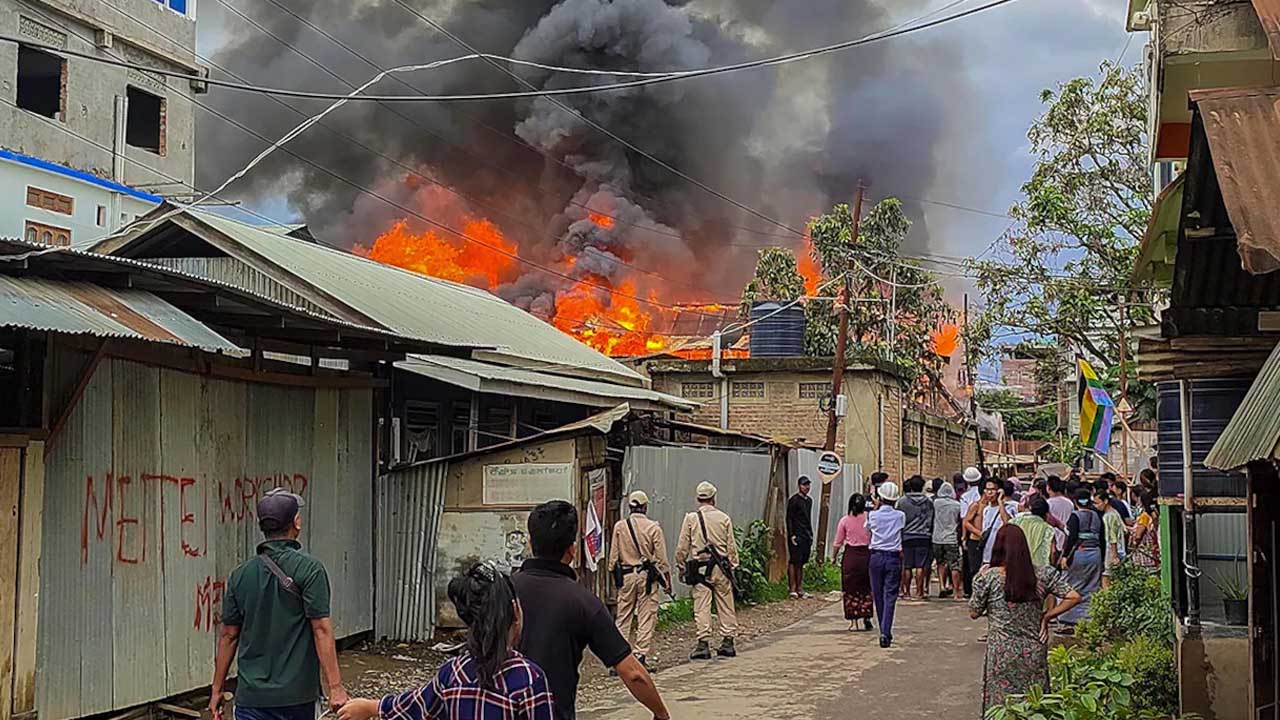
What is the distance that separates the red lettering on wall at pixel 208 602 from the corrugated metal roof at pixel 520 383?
4348 mm

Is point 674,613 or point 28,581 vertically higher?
point 28,581

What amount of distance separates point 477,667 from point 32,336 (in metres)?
5.28

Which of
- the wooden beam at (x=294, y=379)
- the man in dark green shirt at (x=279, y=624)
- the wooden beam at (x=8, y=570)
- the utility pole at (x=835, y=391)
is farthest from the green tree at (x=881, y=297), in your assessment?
the man in dark green shirt at (x=279, y=624)

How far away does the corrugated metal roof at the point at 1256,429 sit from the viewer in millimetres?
4875

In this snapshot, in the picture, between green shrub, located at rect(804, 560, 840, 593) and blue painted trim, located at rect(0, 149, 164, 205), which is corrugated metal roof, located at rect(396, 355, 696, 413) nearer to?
green shrub, located at rect(804, 560, 840, 593)

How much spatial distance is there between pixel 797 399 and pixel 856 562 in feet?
48.8

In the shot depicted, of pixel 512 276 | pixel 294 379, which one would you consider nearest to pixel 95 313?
pixel 294 379

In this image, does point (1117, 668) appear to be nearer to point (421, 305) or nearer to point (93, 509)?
point (93, 509)

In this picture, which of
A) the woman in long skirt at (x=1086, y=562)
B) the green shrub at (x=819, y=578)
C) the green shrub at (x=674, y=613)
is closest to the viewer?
the woman in long skirt at (x=1086, y=562)

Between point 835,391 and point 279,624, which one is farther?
point 835,391

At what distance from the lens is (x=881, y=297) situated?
124ft

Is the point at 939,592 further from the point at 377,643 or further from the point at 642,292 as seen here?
the point at 642,292

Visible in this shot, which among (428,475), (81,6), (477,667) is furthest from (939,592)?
(81,6)

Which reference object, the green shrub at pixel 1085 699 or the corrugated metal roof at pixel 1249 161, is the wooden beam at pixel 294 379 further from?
the corrugated metal roof at pixel 1249 161
